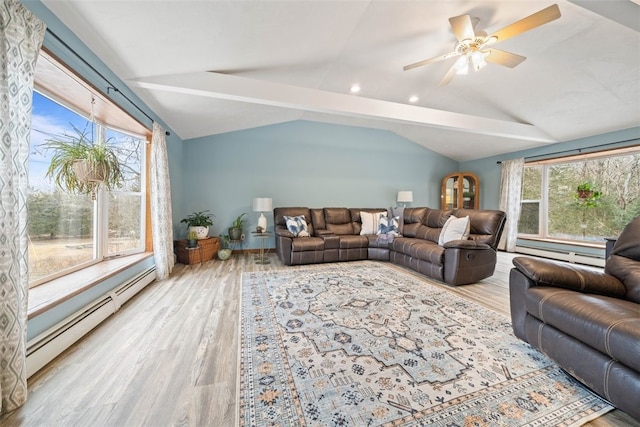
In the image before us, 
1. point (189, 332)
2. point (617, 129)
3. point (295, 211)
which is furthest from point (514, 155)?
point (189, 332)

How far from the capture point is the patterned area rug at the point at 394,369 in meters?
1.15

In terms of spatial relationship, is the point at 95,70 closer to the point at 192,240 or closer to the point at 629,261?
the point at 192,240

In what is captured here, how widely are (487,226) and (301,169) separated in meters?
3.55

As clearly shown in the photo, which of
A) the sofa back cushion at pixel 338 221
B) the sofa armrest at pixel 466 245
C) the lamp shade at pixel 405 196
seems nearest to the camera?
the sofa armrest at pixel 466 245

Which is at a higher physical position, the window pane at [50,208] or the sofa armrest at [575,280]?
the window pane at [50,208]

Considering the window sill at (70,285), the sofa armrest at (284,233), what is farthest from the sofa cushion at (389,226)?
the window sill at (70,285)

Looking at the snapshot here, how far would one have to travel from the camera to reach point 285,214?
180 inches

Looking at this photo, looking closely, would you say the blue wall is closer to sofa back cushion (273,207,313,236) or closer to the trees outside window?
sofa back cushion (273,207,313,236)

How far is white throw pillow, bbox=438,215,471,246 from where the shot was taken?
3.32 meters

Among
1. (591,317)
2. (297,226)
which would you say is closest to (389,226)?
(297,226)

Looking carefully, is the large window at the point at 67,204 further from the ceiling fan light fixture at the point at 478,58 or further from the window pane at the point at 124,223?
the ceiling fan light fixture at the point at 478,58

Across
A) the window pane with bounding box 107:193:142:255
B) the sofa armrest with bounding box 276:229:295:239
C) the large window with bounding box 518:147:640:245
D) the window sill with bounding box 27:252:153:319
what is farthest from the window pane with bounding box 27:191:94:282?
the large window with bounding box 518:147:640:245

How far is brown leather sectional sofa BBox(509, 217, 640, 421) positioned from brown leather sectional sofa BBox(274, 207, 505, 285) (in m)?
1.34

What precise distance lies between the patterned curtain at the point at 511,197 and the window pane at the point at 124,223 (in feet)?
22.9
